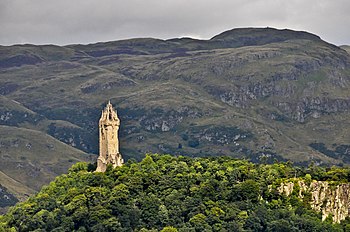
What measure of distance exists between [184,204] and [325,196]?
31664mm

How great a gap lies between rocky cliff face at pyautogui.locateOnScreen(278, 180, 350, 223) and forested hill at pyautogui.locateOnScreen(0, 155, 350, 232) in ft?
0.81

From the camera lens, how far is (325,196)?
184000 mm

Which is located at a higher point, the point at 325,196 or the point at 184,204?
the point at 325,196

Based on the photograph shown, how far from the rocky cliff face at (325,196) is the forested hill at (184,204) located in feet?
0.81

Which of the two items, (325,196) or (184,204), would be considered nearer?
(184,204)

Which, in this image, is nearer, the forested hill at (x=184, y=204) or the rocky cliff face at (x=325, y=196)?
Answer: the forested hill at (x=184, y=204)

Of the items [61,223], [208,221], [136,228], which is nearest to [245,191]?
[208,221]

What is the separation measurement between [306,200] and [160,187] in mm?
33413

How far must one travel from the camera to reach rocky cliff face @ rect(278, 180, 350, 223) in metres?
183

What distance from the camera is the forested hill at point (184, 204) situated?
175 m

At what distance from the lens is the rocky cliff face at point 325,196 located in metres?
183

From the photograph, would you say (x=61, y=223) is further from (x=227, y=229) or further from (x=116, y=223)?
(x=227, y=229)

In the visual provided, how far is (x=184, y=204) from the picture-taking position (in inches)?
7146

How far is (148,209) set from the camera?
7077 inches
